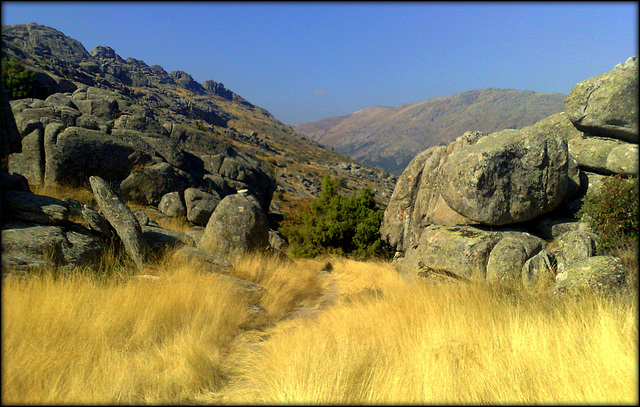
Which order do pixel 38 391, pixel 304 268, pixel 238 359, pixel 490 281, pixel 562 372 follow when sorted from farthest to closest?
pixel 304 268 → pixel 490 281 → pixel 238 359 → pixel 562 372 → pixel 38 391

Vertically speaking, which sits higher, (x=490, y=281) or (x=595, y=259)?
(x=595, y=259)

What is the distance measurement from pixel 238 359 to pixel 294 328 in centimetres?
170

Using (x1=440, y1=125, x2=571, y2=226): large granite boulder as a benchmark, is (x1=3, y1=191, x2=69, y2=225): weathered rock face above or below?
below

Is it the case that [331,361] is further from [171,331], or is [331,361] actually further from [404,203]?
[404,203]

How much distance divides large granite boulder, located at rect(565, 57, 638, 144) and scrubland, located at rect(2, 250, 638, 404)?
4892 millimetres

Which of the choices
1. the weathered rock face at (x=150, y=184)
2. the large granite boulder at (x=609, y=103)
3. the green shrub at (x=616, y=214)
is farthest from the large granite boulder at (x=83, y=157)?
the green shrub at (x=616, y=214)

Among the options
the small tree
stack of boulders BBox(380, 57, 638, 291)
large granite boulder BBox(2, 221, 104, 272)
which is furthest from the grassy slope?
the small tree

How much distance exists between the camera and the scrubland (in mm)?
3951

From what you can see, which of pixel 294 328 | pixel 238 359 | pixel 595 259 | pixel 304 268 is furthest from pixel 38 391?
pixel 304 268

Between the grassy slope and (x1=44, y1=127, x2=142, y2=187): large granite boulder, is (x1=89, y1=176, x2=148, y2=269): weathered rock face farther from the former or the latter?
(x1=44, y1=127, x2=142, y2=187): large granite boulder

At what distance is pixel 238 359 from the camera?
5.65 m

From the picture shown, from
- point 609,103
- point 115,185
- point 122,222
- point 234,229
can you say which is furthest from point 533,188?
point 115,185

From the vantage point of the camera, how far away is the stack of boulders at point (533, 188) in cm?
721

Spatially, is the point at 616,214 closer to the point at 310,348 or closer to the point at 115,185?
the point at 310,348
